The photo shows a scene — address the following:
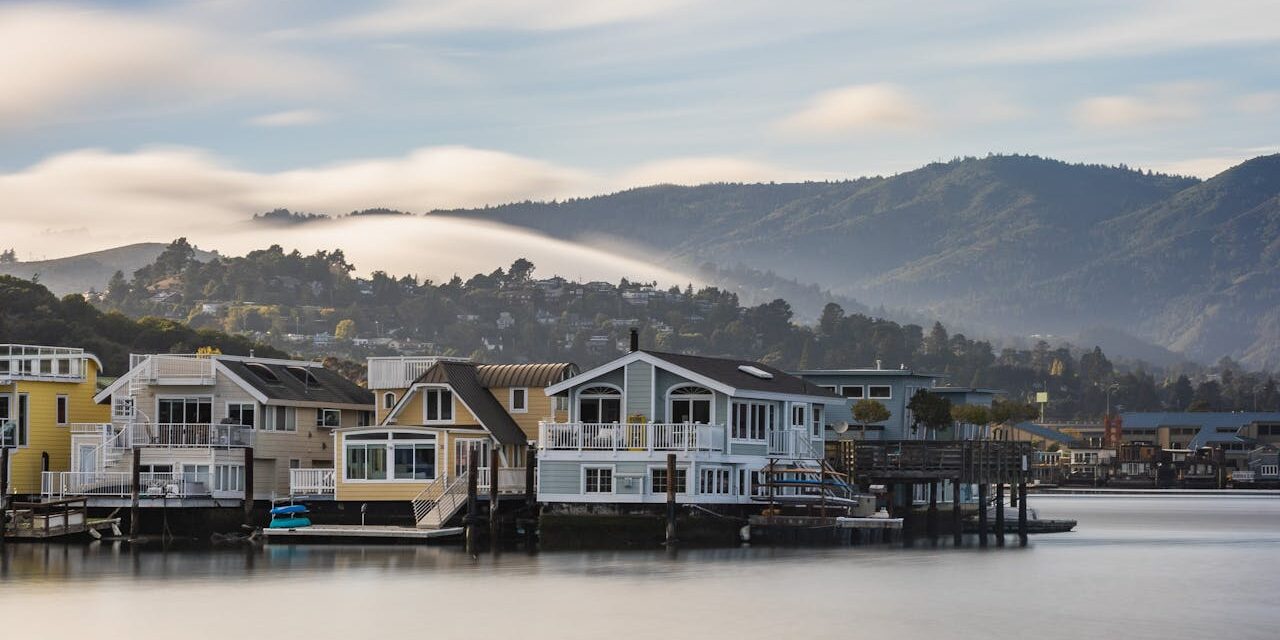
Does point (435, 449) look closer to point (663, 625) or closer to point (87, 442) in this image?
point (87, 442)

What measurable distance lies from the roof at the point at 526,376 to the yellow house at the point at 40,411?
17411 millimetres

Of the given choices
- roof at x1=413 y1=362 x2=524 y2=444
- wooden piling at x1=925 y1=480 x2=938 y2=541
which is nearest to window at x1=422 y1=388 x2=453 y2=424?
roof at x1=413 y1=362 x2=524 y2=444

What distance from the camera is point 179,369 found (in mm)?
81500

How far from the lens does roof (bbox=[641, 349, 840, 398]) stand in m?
74.1

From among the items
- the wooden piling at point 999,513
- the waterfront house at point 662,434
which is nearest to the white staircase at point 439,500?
the waterfront house at point 662,434

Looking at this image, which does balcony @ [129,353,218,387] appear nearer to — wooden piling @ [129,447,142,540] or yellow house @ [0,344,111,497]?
yellow house @ [0,344,111,497]

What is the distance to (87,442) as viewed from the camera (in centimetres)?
8031

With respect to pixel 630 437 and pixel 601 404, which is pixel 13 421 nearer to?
pixel 601 404

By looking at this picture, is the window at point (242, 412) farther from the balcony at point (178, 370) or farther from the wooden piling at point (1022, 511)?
the wooden piling at point (1022, 511)

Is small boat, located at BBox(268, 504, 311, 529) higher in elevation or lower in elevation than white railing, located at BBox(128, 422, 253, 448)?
lower

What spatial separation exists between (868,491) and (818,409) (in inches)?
172

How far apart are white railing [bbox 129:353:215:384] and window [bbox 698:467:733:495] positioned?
22938 mm

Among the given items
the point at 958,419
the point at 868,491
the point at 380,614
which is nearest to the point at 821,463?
the point at 868,491

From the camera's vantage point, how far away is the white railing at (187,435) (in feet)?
260
